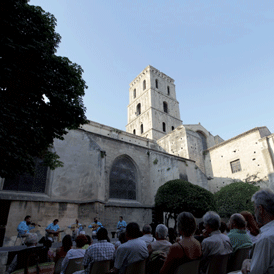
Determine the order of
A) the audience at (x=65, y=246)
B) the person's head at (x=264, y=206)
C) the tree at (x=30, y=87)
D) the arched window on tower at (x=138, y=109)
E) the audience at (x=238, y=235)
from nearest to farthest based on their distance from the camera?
the person's head at (x=264, y=206), the audience at (x=238, y=235), the audience at (x=65, y=246), the tree at (x=30, y=87), the arched window on tower at (x=138, y=109)

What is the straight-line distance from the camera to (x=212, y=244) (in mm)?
2838

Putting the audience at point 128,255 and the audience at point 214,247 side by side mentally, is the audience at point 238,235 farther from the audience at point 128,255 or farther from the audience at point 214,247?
the audience at point 128,255

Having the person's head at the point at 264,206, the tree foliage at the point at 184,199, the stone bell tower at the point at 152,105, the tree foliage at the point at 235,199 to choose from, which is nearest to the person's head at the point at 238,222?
the person's head at the point at 264,206

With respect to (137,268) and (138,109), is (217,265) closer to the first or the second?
(137,268)

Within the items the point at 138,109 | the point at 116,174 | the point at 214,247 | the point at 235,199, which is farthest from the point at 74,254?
the point at 138,109

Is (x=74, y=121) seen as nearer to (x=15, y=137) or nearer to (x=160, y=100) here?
(x=15, y=137)

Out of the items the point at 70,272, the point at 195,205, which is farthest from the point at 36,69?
the point at 195,205

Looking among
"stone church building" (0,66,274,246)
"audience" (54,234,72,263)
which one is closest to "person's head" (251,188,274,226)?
"audience" (54,234,72,263)

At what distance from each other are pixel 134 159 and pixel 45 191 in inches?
290

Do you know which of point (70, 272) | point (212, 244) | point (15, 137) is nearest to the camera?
point (212, 244)

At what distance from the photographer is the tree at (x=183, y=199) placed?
1168 centimetres

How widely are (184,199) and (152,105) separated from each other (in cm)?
2286

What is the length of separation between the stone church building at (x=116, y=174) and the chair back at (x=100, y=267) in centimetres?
834

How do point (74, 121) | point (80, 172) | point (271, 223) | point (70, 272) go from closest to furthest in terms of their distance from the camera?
point (271, 223) < point (70, 272) < point (74, 121) < point (80, 172)
